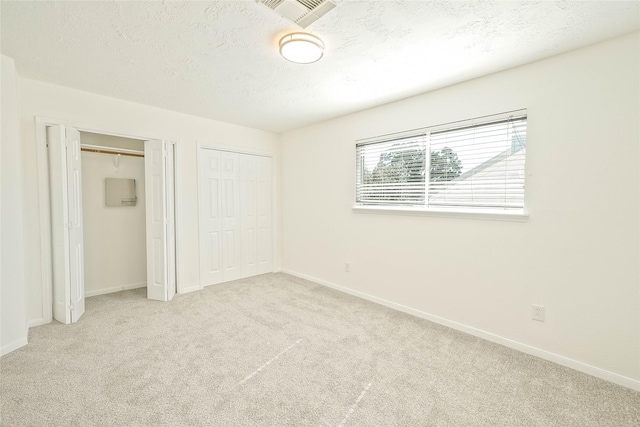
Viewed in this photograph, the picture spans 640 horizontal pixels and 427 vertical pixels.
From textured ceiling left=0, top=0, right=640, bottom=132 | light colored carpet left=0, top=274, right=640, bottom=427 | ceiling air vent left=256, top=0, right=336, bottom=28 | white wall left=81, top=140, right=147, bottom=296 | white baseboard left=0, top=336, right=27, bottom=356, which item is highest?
textured ceiling left=0, top=0, right=640, bottom=132

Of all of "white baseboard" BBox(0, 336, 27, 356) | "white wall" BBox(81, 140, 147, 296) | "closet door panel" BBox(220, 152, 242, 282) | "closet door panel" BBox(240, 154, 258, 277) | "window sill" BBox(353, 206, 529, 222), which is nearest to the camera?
"white baseboard" BBox(0, 336, 27, 356)

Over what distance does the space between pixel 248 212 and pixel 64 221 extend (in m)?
2.20

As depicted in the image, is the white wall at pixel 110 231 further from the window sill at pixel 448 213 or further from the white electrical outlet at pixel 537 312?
the white electrical outlet at pixel 537 312

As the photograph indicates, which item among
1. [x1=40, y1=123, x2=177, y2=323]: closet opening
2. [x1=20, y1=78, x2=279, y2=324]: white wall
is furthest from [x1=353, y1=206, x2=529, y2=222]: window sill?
[x1=40, y1=123, x2=177, y2=323]: closet opening

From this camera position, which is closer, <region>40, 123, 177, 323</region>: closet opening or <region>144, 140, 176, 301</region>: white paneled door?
<region>40, 123, 177, 323</region>: closet opening

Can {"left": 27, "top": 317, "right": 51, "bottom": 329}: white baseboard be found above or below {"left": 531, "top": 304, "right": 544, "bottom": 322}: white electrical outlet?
below

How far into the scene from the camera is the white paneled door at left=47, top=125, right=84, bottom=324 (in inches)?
107

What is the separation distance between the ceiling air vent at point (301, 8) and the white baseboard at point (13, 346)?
3236mm

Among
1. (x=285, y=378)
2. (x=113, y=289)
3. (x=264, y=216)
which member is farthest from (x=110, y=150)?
(x=285, y=378)

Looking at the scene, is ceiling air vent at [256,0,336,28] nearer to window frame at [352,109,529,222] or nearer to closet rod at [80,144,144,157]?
window frame at [352,109,529,222]

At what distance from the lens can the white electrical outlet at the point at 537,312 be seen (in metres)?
2.25

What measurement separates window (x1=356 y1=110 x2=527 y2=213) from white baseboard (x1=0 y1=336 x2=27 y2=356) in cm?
359

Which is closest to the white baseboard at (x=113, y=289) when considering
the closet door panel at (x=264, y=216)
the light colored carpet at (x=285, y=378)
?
the light colored carpet at (x=285, y=378)

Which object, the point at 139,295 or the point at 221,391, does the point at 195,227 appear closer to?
the point at 139,295
